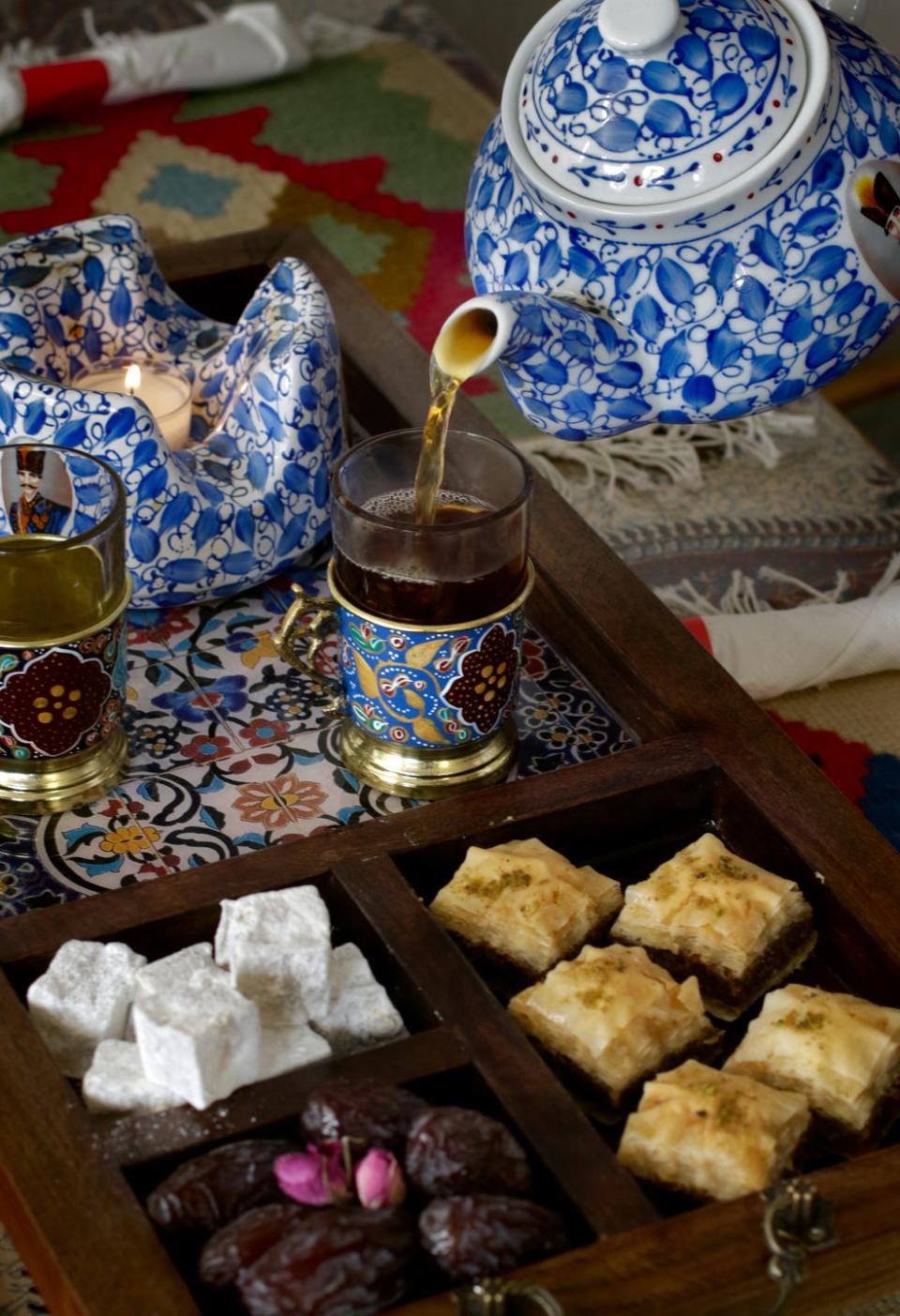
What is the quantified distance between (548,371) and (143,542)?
240 mm

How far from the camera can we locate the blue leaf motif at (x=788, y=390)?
0.84 meters

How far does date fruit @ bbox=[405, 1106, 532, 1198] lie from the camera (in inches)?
23.1

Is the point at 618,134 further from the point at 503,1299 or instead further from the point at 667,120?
the point at 503,1299

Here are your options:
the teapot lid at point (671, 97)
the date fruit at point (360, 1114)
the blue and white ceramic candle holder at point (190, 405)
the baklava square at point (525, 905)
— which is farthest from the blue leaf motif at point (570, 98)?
the date fruit at point (360, 1114)

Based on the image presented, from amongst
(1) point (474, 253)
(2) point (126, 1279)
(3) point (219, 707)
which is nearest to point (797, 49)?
(1) point (474, 253)

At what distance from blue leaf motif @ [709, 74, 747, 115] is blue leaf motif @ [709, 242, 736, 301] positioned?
0.06 m

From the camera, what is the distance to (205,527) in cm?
94

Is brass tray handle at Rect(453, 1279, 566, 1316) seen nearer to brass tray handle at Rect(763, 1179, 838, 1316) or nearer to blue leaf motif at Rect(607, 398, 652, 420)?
brass tray handle at Rect(763, 1179, 838, 1316)

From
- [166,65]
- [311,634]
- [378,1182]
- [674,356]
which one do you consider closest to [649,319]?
[674,356]

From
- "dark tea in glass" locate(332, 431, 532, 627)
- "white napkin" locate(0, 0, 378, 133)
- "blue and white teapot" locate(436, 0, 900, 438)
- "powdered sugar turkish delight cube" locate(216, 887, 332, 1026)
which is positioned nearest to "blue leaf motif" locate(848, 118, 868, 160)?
"blue and white teapot" locate(436, 0, 900, 438)

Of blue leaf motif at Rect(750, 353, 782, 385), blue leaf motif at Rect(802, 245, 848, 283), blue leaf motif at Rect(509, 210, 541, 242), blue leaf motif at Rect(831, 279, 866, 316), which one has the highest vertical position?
blue leaf motif at Rect(802, 245, 848, 283)

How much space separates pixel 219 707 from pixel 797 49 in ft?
1.38

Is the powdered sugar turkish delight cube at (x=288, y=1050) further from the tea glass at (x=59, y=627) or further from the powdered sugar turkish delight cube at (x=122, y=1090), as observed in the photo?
the tea glass at (x=59, y=627)

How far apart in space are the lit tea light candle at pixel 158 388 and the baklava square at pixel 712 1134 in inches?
19.8
